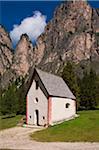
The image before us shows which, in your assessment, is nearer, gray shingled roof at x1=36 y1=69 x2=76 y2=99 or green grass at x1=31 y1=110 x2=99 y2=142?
green grass at x1=31 y1=110 x2=99 y2=142

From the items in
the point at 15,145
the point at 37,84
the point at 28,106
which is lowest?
the point at 15,145

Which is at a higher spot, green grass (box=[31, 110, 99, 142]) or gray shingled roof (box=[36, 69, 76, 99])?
gray shingled roof (box=[36, 69, 76, 99])

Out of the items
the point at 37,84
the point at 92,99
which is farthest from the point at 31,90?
the point at 92,99

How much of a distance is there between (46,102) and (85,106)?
97.0ft

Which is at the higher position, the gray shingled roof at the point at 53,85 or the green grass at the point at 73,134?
the gray shingled roof at the point at 53,85

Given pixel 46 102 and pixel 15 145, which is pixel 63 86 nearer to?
pixel 46 102

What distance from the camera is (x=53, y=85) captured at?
50188mm

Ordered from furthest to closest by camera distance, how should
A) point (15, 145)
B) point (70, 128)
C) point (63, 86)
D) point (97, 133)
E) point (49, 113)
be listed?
point (63, 86)
point (49, 113)
point (70, 128)
point (97, 133)
point (15, 145)

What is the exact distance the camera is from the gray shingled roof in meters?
48.2

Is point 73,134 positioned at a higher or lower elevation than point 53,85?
lower

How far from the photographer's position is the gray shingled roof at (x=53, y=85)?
1898 inches

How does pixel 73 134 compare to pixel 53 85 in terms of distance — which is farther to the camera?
pixel 53 85

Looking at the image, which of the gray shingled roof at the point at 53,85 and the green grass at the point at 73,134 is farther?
the gray shingled roof at the point at 53,85

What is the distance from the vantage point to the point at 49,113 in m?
46.6
